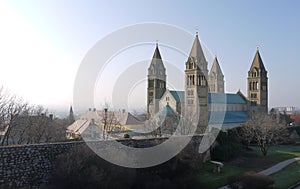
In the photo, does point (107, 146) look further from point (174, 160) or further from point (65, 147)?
point (174, 160)

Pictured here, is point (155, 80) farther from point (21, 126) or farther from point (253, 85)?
point (21, 126)

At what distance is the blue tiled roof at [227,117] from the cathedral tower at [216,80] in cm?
602

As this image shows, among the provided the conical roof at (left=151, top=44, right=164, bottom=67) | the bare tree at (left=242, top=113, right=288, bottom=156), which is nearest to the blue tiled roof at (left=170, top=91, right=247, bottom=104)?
the conical roof at (left=151, top=44, right=164, bottom=67)

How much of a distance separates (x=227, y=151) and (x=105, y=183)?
44.1ft

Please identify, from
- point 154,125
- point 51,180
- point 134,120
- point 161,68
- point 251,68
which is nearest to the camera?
point 51,180

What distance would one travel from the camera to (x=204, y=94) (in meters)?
42.4

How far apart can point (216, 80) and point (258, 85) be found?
28.0ft

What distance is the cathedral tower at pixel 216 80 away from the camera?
187 feet

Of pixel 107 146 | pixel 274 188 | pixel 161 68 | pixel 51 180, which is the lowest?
pixel 274 188

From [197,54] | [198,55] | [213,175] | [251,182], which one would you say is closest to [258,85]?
[198,55]

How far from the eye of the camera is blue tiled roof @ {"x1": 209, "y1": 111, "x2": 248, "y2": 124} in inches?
1753

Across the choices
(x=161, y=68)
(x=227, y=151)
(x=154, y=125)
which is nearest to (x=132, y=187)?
(x=227, y=151)

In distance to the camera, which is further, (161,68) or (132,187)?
(161,68)

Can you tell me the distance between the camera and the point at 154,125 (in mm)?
28188
